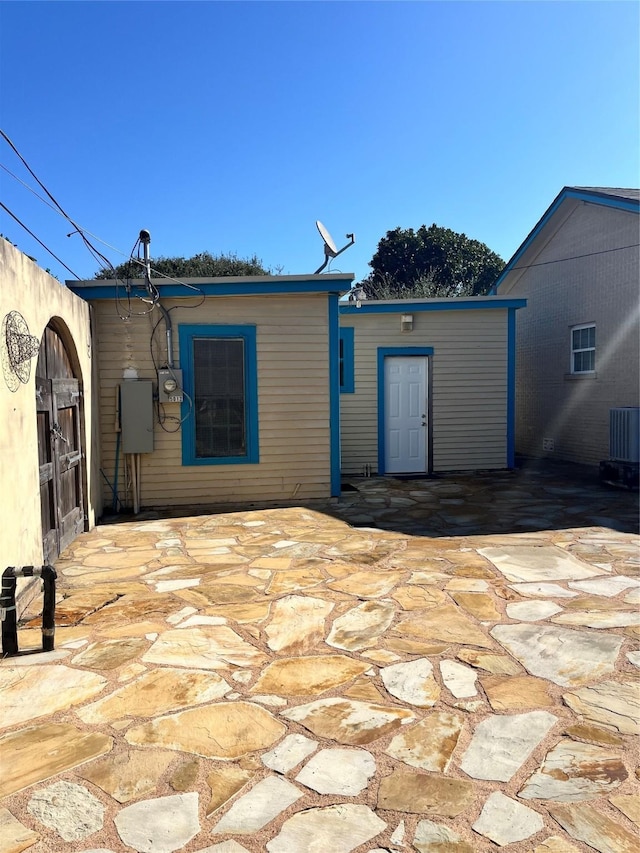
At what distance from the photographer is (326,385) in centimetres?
738

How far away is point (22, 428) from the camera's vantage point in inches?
155

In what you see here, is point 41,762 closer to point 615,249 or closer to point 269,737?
point 269,737

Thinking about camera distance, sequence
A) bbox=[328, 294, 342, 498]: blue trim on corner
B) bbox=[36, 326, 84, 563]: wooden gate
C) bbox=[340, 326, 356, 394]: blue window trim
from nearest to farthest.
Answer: bbox=[36, 326, 84, 563]: wooden gate, bbox=[328, 294, 342, 498]: blue trim on corner, bbox=[340, 326, 356, 394]: blue window trim

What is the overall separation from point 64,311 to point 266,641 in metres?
3.66

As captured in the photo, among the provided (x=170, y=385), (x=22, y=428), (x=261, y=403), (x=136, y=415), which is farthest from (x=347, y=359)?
(x=22, y=428)

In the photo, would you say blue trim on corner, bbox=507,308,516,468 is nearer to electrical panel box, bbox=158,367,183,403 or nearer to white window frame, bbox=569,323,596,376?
white window frame, bbox=569,323,596,376

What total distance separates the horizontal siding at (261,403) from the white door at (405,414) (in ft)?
7.85

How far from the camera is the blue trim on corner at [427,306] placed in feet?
30.3

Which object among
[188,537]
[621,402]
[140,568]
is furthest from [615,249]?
[140,568]

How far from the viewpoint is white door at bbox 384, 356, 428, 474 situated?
957 centimetres

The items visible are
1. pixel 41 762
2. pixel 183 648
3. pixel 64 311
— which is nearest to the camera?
pixel 41 762

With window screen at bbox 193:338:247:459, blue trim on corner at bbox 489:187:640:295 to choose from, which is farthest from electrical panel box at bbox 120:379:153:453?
blue trim on corner at bbox 489:187:640:295

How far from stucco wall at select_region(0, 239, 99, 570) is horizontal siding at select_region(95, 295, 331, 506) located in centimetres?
188

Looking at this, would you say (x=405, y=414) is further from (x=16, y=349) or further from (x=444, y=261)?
(x=444, y=261)
